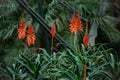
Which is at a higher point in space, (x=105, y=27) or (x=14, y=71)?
(x=14, y=71)

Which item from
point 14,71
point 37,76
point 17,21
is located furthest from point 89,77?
point 17,21

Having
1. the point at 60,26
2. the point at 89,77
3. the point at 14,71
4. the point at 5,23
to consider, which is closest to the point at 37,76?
the point at 14,71

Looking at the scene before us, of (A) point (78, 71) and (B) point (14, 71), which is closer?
(A) point (78, 71)

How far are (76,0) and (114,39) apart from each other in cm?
87

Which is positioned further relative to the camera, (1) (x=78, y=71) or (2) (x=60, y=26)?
(2) (x=60, y=26)

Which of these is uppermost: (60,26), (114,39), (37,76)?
(37,76)

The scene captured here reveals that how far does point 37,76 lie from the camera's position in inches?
132

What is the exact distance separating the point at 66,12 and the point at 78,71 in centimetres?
273

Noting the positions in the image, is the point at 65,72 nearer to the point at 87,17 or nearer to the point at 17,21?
the point at 87,17

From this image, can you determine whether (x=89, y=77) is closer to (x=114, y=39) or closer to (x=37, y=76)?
(x=37, y=76)

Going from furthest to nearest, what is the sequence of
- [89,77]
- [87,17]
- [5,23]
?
[5,23] → [87,17] → [89,77]

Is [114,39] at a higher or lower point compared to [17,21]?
lower

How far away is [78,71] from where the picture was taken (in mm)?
3182

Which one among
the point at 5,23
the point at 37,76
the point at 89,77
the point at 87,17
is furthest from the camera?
the point at 5,23
